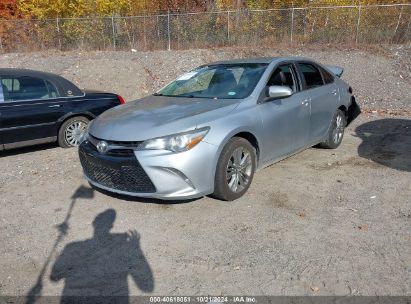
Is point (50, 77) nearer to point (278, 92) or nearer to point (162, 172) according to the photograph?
point (162, 172)

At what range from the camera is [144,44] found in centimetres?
1905

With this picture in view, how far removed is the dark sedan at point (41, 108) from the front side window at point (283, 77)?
11.9ft

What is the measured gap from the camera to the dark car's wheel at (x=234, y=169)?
15.0ft

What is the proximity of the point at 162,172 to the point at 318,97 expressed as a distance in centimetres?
311

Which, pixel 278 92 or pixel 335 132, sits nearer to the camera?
pixel 278 92

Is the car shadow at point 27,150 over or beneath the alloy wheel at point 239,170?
beneath

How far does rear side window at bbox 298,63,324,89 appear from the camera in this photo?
20.3ft

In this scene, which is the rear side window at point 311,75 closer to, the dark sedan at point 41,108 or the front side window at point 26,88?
the dark sedan at point 41,108

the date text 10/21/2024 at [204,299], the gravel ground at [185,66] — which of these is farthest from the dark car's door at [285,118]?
the gravel ground at [185,66]

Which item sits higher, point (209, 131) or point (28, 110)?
point (209, 131)

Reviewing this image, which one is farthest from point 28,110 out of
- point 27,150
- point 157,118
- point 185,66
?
point 185,66

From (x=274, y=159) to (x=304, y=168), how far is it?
843 millimetres

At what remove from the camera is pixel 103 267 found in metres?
3.60

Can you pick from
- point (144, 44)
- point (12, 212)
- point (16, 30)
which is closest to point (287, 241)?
point (12, 212)
